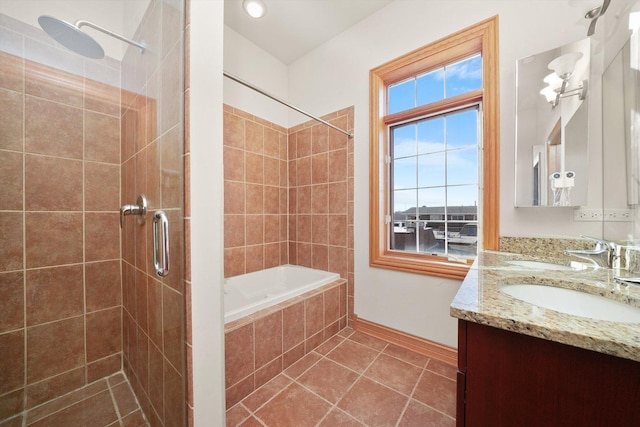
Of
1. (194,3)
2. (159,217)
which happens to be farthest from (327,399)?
(194,3)

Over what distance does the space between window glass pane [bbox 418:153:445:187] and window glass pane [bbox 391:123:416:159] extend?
12 centimetres

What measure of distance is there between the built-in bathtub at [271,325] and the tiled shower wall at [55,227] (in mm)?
873

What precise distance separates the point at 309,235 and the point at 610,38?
2279mm

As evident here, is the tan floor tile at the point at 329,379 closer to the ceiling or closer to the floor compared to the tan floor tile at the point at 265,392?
closer to the ceiling

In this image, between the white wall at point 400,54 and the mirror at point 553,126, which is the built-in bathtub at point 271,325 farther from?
the mirror at point 553,126

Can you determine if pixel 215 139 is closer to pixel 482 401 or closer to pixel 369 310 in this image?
pixel 482 401

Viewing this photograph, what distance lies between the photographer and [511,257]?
4.23ft

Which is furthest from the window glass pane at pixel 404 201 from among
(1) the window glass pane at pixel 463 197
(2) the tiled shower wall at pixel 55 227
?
(2) the tiled shower wall at pixel 55 227

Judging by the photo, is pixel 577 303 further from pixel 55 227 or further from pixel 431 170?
pixel 55 227

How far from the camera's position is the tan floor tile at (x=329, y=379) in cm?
134

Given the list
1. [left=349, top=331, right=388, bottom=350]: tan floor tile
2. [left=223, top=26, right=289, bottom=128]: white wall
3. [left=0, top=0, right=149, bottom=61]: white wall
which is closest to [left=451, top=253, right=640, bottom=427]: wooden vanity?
[left=349, top=331, right=388, bottom=350]: tan floor tile

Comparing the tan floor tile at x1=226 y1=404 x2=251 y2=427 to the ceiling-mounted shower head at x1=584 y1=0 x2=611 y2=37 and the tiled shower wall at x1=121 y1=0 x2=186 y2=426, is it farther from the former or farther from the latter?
the ceiling-mounted shower head at x1=584 y1=0 x2=611 y2=37

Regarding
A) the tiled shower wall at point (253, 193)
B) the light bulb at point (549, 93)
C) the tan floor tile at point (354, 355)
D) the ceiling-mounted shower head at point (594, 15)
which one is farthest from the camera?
the tiled shower wall at point (253, 193)

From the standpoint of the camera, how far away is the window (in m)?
1.53
